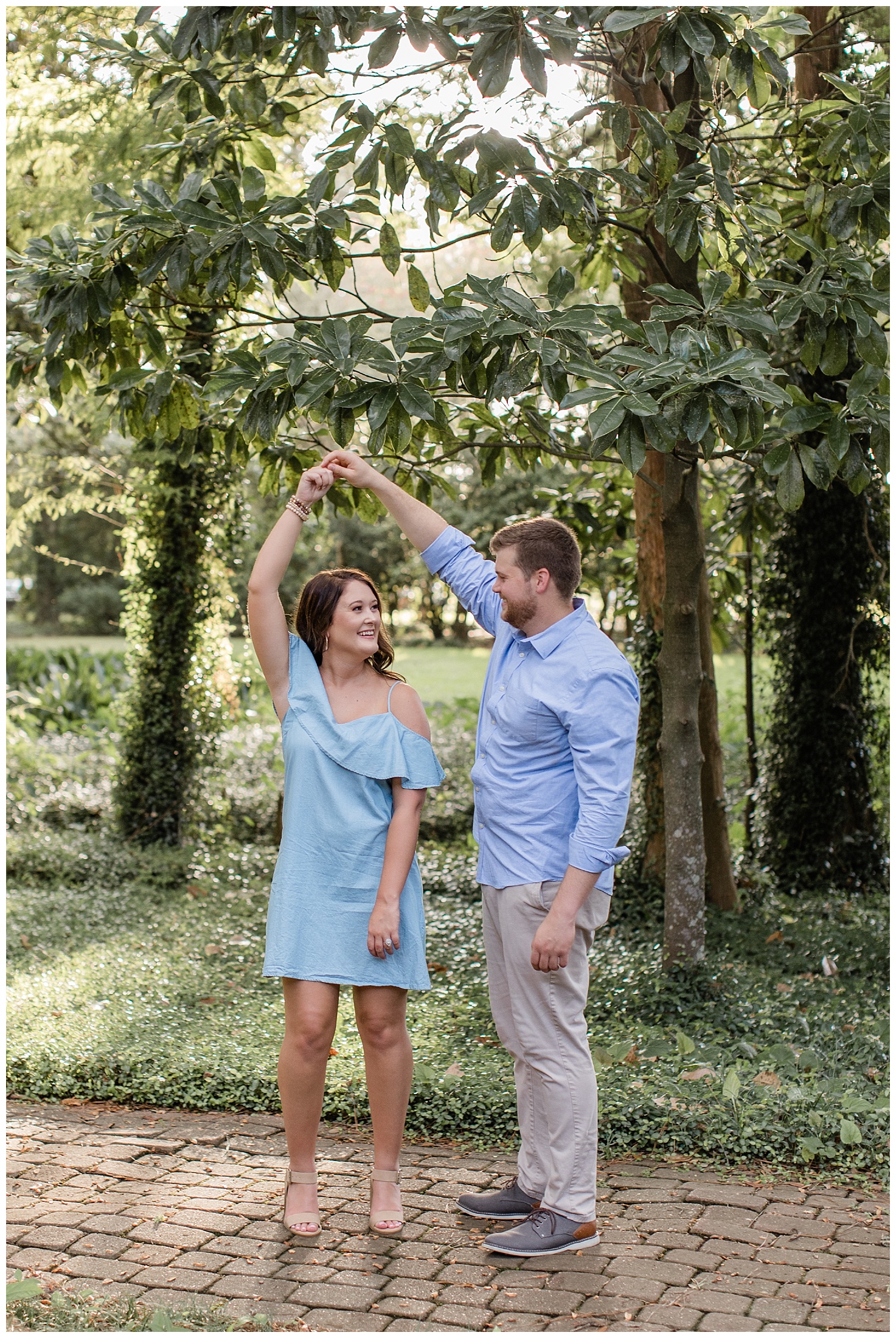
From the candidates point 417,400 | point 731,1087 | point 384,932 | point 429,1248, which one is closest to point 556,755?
point 384,932

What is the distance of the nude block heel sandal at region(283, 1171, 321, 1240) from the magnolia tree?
7.08ft

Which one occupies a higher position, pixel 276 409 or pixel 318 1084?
pixel 276 409

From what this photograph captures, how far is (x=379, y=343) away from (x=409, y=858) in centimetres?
157

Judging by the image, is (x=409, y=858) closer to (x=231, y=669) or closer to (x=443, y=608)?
(x=231, y=669)

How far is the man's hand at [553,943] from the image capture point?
3.10 metres

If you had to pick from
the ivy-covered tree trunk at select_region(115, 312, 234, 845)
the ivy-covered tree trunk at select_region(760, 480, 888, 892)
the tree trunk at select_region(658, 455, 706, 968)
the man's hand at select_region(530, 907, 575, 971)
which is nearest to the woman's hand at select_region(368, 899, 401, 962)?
the man's hand at select_region(530, 907, 575, 971)

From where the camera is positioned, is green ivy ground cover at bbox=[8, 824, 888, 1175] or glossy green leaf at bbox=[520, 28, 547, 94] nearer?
glossy green leaf at bbox=[520, 28, 547, 94]

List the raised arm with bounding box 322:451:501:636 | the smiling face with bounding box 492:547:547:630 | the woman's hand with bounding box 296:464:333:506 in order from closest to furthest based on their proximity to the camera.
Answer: the smiling face with bounding box 492:547:547:630 < the woman's hand with bounding box 296:464:333:506 < the raised arm with bounding box 322:451:501:636

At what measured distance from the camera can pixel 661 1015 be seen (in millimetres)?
5074

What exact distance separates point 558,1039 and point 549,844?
0.53 meters

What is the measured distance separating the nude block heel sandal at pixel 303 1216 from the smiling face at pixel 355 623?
148 cm

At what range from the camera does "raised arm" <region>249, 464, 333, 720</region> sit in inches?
131

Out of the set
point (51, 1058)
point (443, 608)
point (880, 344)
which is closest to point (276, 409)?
point (880, 344)

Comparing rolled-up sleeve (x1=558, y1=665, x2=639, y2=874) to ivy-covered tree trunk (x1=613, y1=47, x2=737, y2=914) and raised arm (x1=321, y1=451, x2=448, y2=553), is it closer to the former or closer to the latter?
→ raised arm (x1=321, y1=451, x2=448, y2=553)
